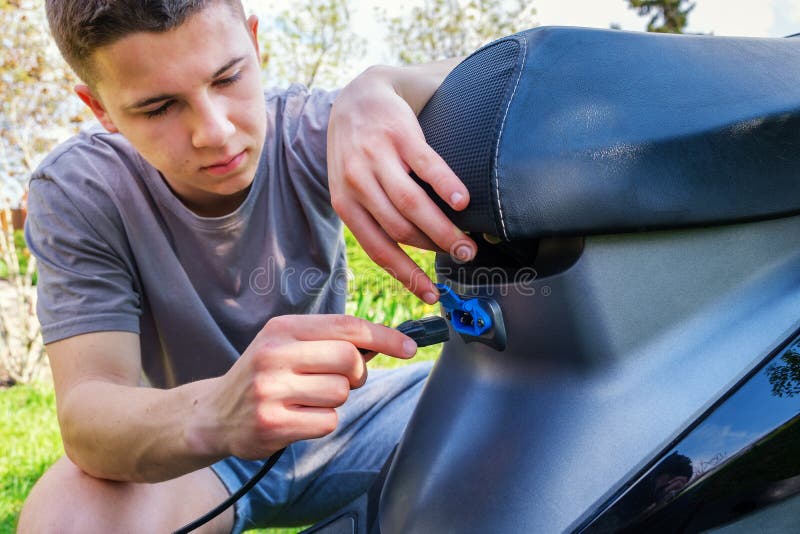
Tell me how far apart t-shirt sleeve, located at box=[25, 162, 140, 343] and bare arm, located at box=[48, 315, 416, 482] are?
4.3 inches

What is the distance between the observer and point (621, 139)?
667 mm

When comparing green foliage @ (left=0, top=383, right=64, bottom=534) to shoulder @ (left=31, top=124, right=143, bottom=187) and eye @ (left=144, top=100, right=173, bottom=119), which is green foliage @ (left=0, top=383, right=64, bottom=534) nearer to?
shoulder @ (left=31, top=124, right=143, bottom=187)

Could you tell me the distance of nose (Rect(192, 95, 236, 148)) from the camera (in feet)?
4.03

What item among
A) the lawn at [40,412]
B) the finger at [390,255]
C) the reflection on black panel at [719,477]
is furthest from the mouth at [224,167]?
the lawn at [40,412]

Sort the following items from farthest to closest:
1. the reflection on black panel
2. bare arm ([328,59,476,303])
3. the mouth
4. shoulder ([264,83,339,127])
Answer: shoulder ([264,83,339,127]), the mouth, bare arm ([328,59,476,303]), the reflection on black panel

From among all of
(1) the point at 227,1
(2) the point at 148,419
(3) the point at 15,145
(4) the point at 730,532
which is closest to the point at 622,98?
(4) the point at 730,532

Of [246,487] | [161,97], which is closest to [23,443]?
[161,97]

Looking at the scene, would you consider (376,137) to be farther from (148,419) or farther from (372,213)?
(148,419)

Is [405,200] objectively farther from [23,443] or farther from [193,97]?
[23,443]

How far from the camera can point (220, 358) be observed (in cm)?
152

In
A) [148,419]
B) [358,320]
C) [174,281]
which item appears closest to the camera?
[358,320]

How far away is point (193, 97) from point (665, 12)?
43.6 ft

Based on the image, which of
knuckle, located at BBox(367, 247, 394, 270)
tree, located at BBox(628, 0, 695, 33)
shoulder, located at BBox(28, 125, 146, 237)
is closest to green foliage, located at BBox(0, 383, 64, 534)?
shoulder, located at BBox(28, 125, 146, 237)

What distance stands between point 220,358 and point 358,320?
2.70ft
